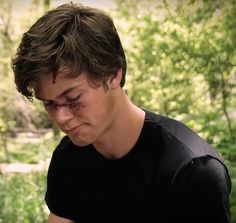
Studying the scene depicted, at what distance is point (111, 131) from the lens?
157 centimetres

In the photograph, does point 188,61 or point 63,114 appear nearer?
point 63,114

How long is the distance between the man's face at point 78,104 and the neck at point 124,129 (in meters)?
0.05

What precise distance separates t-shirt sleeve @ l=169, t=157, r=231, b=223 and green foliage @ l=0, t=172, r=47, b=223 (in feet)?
8.58

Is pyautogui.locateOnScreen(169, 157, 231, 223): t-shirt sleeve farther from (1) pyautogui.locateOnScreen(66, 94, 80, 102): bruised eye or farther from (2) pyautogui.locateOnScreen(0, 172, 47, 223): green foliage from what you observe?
(2) pyautogui.locateOnScreen(0, 172, 47, 223): green foliage


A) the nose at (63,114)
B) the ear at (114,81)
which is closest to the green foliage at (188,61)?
the ear at (114,81)

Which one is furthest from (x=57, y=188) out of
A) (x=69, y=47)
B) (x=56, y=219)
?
(x=69, y=47)

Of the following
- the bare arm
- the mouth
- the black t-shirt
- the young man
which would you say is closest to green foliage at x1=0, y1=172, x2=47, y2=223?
the bare arm

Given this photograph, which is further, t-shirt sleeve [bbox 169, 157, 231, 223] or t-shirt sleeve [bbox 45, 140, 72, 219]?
t-shirt sleeve [bbox 45, 140, 72, 219]

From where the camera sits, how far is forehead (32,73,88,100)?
4.56 feet

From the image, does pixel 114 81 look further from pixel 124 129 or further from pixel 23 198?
pixel 23 198

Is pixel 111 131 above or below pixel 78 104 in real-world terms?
below

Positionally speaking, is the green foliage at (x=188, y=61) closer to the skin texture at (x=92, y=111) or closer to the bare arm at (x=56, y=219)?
the bare arm at (x=56, y=219)

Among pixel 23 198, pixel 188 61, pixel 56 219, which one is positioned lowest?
A: pixel 23 198

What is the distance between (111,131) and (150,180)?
201mm
